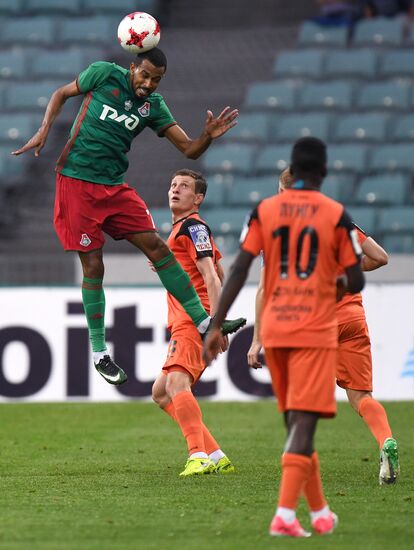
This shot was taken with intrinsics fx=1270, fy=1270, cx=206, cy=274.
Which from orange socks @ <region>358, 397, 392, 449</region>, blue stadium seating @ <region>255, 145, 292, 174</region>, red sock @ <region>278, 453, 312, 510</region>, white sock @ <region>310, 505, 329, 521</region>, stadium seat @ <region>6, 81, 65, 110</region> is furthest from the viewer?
stadium seat @ <region>6, 81, 65, 110</region>

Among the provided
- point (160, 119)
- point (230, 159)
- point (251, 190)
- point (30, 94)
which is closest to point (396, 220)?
point (251, 190)

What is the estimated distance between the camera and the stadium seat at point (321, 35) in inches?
891

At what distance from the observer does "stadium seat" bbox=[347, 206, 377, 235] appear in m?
18.4

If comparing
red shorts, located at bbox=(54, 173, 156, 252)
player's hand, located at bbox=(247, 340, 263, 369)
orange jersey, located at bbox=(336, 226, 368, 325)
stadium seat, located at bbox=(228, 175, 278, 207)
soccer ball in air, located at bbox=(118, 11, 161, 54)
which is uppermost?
soccer ball in air, located at bbox=(118, 11, 161, 54)

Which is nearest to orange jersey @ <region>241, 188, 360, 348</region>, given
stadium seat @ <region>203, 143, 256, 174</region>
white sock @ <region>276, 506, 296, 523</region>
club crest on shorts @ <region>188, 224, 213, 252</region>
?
white sock @ <region>276, 506, 296, 523</region>

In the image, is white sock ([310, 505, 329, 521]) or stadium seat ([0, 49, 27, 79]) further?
stadium seat ([0, 49, 27, 79])

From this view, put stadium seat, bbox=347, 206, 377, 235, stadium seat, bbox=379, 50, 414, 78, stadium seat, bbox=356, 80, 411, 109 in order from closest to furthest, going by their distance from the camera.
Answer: stadium seat, bbox=347, 206, 377, 235 → stadium seat, bbox=356, 80, 411, 109 → stadium seat, bbox=379, 50, 414, 78

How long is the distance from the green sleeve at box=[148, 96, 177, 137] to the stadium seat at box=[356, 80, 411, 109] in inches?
476

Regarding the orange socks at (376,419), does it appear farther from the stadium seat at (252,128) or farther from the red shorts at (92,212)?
the stadium seat at (252,128)

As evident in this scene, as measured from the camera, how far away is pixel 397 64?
21.6 meters

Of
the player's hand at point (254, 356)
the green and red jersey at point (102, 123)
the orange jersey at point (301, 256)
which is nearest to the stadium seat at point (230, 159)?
the green and red jersey at point (102, 123)

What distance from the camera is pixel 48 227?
20.1 m

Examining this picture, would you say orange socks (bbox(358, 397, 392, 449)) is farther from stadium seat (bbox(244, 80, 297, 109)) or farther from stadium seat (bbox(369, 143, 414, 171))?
stadium seat (bbox(244, 80, 297, 109))

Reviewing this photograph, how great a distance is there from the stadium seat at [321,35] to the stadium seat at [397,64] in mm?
1167
